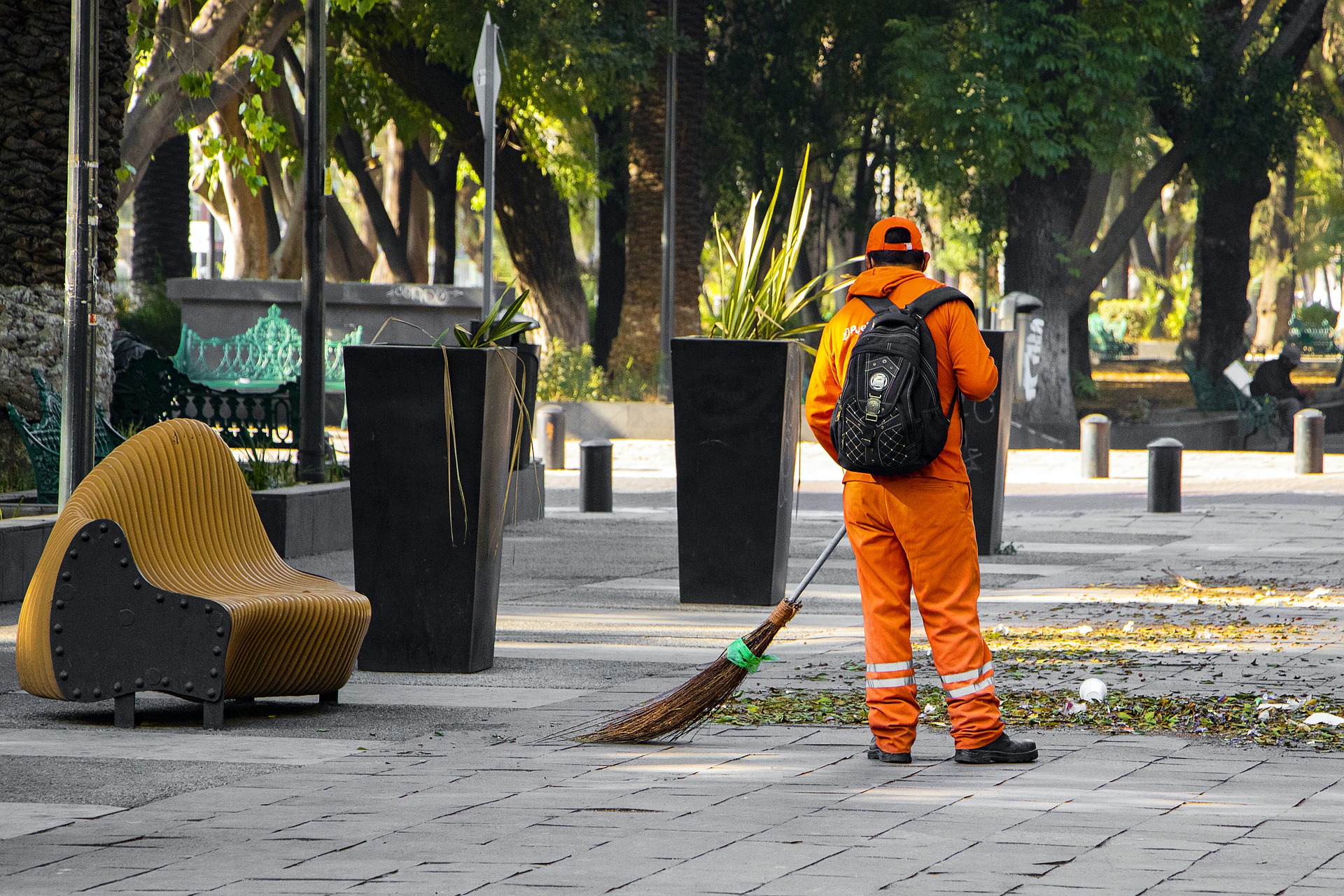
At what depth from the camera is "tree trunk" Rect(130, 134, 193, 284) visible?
102 feet

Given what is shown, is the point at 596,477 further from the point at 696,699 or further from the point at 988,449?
the point at 696,699

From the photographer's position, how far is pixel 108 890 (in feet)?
14.4

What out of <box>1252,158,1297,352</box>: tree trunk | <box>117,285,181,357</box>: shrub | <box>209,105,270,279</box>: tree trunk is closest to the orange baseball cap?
<box>117,285,181,357</box>: shrub

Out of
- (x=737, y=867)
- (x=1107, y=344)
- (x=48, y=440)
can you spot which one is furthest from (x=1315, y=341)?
(x=737, y=867)

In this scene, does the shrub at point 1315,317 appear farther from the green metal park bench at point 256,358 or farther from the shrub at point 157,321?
the green metal park bench at point 256,358

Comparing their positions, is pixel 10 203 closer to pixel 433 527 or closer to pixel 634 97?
pixel 433 527

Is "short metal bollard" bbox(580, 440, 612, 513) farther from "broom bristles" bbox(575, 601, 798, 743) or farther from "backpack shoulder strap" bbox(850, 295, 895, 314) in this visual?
"backpack shoulder strap" bbox(850, 295, 895, 314)

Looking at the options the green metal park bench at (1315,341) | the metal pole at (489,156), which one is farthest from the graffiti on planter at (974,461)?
the green metal park bench at (1315,341)

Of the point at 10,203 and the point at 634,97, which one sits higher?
the point at 634,97

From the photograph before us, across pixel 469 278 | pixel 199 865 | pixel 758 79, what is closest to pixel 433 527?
pixel 199 865

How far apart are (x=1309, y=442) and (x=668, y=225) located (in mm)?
9118

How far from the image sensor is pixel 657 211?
2714cm

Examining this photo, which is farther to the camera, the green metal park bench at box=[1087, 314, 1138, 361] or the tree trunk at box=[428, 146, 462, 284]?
the green metal park bench at box=[1087, 314, 1138, 361]

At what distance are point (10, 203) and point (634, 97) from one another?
15897 mm
